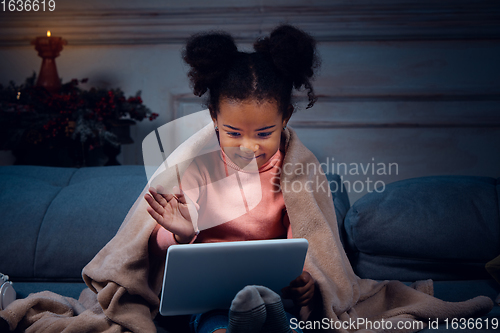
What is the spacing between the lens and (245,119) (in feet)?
2.87

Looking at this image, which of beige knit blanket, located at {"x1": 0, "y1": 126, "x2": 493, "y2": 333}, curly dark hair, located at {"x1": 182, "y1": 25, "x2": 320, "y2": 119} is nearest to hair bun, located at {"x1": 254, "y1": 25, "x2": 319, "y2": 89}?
curly dark hair, located at {"x1": 182, "y1": 25, "x2": 320, "y2": 119}

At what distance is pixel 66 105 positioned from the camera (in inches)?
61.6

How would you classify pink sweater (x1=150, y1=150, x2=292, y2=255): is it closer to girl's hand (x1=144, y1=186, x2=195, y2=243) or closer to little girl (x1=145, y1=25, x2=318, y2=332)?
little girl (x1=145, y1=25, x2=318, y2=332)

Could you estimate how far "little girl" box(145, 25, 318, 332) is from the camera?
2.80 ft

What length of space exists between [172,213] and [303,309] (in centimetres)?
42

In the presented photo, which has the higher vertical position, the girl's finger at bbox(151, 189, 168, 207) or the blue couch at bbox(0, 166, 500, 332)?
the girl's finger at bbox(151, 189, 168, 207)

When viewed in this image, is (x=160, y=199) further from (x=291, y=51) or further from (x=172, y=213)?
(x=291, y=51)

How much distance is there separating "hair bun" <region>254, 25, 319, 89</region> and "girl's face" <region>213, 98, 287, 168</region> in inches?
3.9

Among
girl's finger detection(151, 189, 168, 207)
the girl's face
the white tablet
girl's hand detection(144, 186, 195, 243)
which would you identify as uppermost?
the girl's face

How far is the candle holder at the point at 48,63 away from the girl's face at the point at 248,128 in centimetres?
111

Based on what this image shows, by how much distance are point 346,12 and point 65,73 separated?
1356 millimetres

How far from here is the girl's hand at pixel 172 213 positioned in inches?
30.1

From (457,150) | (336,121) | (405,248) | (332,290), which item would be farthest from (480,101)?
(332,290)

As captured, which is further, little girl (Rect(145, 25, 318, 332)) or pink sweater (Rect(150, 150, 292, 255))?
pink sweater (Rect(150, 150, 292, 255))
